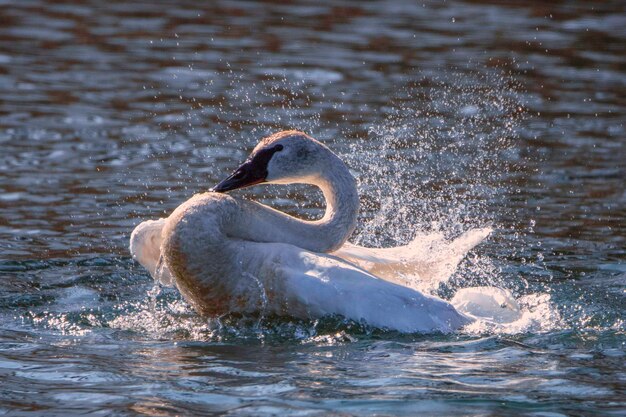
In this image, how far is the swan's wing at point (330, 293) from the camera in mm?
6738

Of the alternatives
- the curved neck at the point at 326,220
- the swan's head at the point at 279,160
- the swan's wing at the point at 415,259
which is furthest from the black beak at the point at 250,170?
the swan's wing at the point at 415,259

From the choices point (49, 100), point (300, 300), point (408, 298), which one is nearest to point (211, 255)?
point (300, 300)

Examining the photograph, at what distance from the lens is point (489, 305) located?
7344 mm

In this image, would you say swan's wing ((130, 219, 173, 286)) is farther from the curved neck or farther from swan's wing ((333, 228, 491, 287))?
swan's wing ((333, 228, 491, 287))

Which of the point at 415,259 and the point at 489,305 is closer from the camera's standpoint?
the point at 489,305

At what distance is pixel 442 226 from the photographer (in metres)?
9.94

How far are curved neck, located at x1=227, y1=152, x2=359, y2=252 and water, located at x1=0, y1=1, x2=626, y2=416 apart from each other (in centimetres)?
59

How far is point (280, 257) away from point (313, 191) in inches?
158

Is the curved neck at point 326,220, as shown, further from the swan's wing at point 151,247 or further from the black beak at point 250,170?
the swan's wing at point 151,247

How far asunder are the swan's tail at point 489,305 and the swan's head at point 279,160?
1.14 metres

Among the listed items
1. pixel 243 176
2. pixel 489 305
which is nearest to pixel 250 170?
pixel 243 176

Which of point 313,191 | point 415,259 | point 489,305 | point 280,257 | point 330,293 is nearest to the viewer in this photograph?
point 330,293

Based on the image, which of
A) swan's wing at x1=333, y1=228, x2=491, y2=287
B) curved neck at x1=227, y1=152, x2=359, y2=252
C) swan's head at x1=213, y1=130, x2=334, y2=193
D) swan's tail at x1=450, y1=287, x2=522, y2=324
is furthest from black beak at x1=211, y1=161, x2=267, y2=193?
swan's tail at x1=450, y1=287, x2=522, y2=324

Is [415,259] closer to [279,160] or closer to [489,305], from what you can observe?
[489,305]
